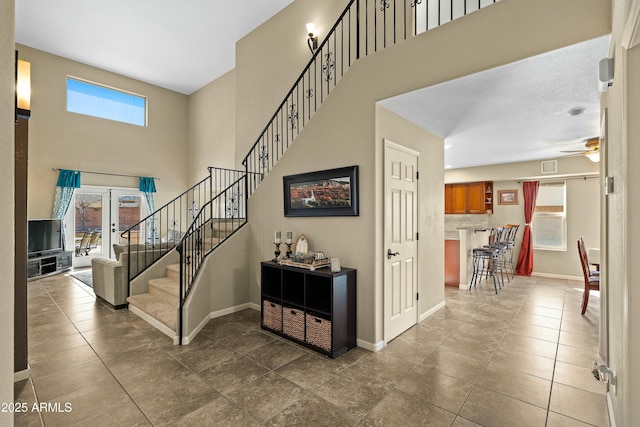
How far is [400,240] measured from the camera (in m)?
3.61

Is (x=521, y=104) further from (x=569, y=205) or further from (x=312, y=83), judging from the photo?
(x=569, y=205)

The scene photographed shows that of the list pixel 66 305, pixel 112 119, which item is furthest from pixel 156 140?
pixel 66 305

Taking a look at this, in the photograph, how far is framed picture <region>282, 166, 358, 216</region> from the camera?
337 centimetres

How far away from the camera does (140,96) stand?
29.6 feet

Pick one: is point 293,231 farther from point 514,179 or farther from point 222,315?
point 514,179

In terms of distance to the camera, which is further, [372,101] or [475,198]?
[475,198]

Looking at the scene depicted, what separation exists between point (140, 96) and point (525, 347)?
423 inches

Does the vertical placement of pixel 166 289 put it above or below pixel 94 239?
below

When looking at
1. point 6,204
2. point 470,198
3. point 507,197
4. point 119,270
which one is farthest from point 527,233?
point 6,204

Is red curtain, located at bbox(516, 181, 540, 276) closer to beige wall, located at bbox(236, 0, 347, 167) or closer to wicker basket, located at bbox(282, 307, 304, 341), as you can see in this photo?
beige wall, located at bbox(236, 0, 347, 167)

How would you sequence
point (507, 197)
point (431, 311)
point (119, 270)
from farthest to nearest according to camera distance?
point (507, 197) → point (119, 270) → point (431, 311)

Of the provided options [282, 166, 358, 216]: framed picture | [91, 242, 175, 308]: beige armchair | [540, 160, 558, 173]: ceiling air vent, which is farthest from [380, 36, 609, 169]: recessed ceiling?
[91, 242, 175, 308]: beige armchair

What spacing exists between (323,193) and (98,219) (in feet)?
25.5

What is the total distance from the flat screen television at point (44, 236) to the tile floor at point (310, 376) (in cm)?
366
